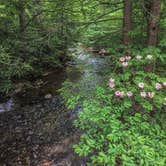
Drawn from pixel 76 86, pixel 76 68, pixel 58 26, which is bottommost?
pixel 76 68

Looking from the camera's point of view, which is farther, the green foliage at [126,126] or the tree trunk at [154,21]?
the tree trunk at [154,21]

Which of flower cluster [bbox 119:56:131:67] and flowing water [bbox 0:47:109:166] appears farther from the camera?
flowing water [bbox 0:47:109:166]

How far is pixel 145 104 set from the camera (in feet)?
9.59

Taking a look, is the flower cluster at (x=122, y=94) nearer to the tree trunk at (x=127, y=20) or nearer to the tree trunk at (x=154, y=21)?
the tree trunk at (x=154, y=21)

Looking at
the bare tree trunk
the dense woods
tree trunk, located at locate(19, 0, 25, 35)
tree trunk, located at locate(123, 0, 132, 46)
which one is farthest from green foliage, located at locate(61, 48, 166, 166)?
tree trunk, located at locate(19, 0, 25, 35)

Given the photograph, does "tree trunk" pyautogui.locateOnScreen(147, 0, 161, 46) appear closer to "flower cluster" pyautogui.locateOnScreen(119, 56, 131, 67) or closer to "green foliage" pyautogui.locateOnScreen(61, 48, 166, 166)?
"green foliage" pyautogui.locateOnScreen(61, 48, 166, 166)

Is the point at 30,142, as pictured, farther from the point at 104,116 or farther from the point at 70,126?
the point at 104,116

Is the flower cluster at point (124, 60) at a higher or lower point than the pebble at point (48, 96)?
higher

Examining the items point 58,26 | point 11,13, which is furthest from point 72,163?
point 11,13

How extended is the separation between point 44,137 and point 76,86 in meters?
1.59

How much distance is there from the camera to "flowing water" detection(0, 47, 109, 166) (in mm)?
4027

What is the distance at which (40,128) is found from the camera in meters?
5.05

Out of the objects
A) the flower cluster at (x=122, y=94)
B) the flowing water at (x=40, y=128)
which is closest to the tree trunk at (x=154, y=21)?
the flowing water at (x=40, y=128)

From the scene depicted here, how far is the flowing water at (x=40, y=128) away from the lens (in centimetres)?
403
